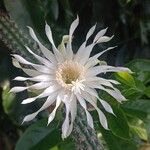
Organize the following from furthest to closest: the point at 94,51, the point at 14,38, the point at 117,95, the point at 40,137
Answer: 1. the point at 94,51
2. the point at 40,137
3. the point at 14,38
4. the point at 117,95

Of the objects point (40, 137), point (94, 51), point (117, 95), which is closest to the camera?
point (117, 95)

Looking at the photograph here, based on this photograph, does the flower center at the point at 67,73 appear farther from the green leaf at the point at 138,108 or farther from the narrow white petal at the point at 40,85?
the green leaf at the point at 138,108

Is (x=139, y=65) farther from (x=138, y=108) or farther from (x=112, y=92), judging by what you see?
(x=112, y=92)

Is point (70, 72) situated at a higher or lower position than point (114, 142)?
higher

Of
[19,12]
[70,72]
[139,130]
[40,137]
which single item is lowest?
[139,130]

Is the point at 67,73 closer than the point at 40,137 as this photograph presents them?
Yes

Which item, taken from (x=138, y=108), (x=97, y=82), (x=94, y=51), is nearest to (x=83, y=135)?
(x=97, y=82)

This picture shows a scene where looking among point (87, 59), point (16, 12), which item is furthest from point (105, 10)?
point (87, 59)

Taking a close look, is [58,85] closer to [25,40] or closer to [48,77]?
[48,77]
